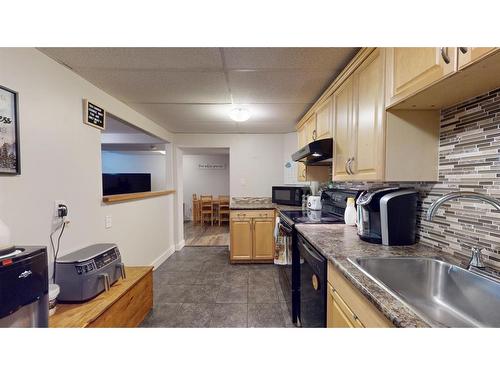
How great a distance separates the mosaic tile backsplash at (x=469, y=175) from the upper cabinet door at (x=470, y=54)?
0.35 meters

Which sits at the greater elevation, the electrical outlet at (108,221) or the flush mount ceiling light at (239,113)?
the flush mount ceiling light at (239,113)

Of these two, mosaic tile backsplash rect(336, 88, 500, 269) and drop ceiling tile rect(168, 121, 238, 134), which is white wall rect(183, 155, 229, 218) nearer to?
drop ceiling tile rect(168, 121, 238, 134)

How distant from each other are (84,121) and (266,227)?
253cm

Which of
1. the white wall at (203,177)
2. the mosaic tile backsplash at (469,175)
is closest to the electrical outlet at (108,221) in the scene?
the mosaic tile backsplash at (469,175)

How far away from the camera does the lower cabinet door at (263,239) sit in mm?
3309

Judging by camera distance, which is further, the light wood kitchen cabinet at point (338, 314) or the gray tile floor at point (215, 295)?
the gray tile floor at point (215, 295)

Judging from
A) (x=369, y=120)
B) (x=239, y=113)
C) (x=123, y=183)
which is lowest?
(x=123, y=183)

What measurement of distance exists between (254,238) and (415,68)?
2.80 m

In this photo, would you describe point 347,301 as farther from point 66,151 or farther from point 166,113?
point 166,113

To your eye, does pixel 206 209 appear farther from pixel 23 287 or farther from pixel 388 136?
pixel 388 136

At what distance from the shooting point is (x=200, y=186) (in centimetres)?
734

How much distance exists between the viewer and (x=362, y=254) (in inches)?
43.2

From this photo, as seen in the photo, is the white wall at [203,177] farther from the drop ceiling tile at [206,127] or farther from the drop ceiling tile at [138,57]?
the drop ceiling tile at [138,57]

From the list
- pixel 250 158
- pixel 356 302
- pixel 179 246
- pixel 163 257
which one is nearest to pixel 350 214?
pixel 356 302
